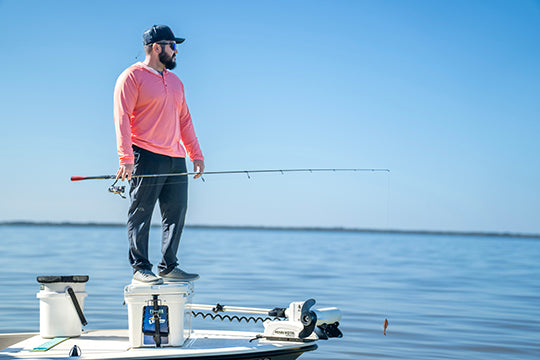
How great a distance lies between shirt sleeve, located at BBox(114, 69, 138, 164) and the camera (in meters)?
4.73

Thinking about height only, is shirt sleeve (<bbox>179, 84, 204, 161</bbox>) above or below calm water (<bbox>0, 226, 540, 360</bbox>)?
above

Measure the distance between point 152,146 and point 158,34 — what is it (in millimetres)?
835

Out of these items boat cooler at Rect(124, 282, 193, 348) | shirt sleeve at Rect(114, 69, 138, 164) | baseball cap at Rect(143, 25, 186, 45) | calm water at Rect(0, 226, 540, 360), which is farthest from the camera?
calm water at Rect(0, 226, 540, 360)

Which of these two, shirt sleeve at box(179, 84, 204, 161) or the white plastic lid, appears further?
shirt sleeve at box(179, 84, 204, 161)

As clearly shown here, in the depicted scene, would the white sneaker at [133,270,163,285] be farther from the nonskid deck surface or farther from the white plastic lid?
the nonskid deck surface

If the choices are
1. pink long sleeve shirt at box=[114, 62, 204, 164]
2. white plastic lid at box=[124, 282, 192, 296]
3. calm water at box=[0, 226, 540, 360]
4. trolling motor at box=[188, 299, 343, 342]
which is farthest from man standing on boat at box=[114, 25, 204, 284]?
calm water at box=[0, 226, 540, 360]

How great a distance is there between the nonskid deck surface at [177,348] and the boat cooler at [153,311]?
0.07 metres

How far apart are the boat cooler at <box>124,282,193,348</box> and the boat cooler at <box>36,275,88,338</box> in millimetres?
757

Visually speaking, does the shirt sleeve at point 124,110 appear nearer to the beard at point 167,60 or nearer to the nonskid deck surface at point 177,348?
the beard at point 167,60

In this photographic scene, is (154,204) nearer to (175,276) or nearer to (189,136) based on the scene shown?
(175,276)

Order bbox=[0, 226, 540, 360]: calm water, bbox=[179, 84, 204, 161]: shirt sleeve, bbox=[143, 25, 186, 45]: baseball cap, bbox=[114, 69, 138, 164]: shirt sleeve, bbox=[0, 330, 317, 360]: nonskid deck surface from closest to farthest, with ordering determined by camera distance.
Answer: bbox=[0, 330, 317, 360]: nonskid deck surface, bbox=[114, 69, 138, 164]: shirt sleeve, bbox=[143, 25, 186, 45]: baseball cap, bbox=[179, 84, 204, 161]: shirt sleeve, bbox=[0, 226, 540, 360]: calm water

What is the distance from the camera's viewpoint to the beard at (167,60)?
511cm

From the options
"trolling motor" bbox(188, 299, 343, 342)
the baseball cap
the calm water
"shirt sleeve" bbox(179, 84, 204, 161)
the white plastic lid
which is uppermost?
the baseball cap

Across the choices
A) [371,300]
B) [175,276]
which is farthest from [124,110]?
[371,300]
